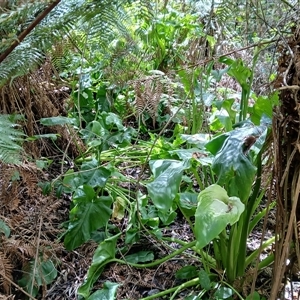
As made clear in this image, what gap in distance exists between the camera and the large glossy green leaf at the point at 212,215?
78cm

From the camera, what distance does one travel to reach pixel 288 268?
34.1 inches

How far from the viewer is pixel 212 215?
2.60 feet

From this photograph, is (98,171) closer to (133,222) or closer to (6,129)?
(133,222)

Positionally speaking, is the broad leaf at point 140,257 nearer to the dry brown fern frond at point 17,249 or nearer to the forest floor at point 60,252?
the forest floor at point 60,252

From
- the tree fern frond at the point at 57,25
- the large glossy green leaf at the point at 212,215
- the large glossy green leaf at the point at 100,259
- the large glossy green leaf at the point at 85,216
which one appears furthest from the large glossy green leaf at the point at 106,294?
the tree fern frond at the point at 57,25

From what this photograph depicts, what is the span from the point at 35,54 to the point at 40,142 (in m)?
0.89

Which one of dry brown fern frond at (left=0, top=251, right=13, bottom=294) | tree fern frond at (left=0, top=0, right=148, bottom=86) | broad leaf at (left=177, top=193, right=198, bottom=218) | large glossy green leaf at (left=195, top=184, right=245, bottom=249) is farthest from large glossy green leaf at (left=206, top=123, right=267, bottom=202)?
dry brown fern frond at (left=0, top=251, right=13, bottom=294)

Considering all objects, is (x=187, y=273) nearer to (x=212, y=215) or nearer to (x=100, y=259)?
(x=100, y=259)

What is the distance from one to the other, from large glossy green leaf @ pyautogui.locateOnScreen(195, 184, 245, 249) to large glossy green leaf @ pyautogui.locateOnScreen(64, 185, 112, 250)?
0.45 metres

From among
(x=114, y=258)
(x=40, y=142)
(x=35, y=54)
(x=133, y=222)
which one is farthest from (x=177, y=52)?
(x=35, y=54)

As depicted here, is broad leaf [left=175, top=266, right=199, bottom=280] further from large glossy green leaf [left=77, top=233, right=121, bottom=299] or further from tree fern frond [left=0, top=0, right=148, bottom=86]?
tree fern frond [left=0, top=0, right=148, bottom=86]

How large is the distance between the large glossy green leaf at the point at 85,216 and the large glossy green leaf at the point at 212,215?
0.45 meters

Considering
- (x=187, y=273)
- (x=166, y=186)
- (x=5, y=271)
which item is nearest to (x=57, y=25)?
(x=166, y=186)

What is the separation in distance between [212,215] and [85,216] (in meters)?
0.52
